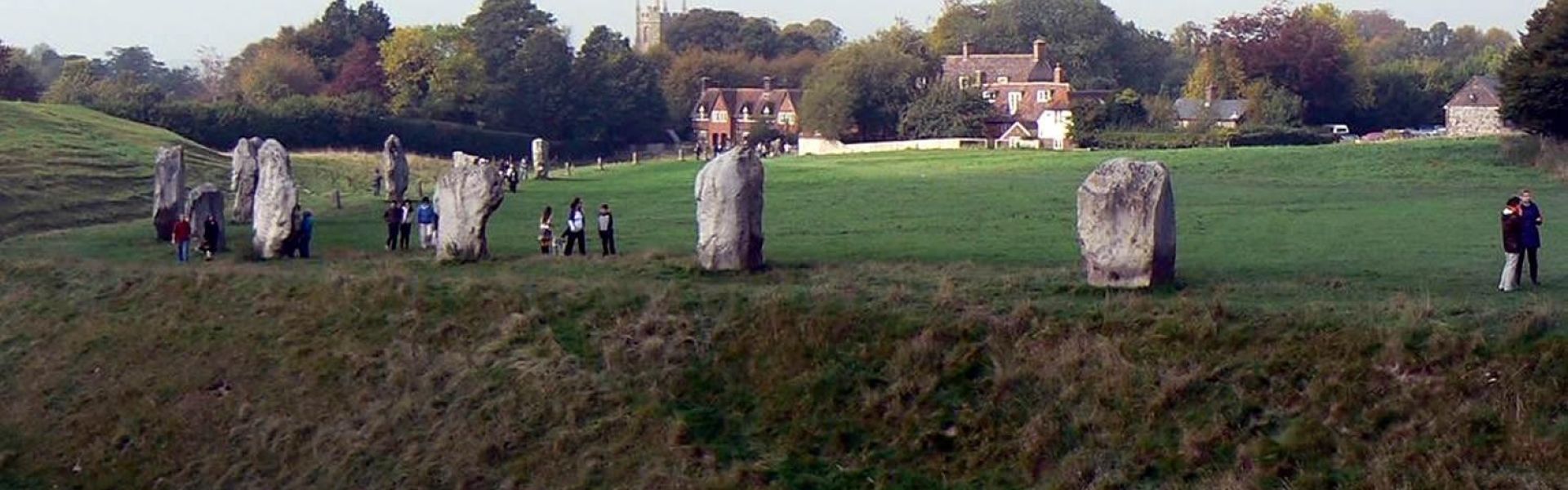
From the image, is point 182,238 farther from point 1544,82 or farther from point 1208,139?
point 1208,139

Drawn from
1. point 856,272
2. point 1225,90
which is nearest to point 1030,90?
point 1225,90

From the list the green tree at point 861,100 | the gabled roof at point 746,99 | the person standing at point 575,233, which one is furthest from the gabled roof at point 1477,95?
the person standing at point 575,233

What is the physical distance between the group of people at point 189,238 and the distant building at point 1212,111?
51491 millimetres

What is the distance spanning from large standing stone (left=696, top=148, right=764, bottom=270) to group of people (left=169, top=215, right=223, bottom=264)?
9597 mm

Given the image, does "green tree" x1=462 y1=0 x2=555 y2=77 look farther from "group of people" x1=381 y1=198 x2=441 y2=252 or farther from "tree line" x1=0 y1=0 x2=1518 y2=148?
"group of people" x1=381 y1=198 x2=441 y2=252

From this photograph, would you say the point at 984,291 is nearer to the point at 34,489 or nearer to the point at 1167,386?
the point at 1167,386

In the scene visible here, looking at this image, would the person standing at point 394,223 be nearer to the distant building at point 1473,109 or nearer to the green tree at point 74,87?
the green tree at point 74,87

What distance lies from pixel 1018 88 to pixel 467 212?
3265 inches

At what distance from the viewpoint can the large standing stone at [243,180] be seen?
39250 mm

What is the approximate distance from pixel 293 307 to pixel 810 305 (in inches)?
311

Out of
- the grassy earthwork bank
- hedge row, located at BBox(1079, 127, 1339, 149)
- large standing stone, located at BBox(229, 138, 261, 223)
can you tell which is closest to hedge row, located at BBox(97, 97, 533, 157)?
hedge row, located at BBox(1079, 127, 1339, 149)

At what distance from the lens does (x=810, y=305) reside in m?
22.2

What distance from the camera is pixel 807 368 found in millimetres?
21094

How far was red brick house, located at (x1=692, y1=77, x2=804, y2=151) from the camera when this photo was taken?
349ft
